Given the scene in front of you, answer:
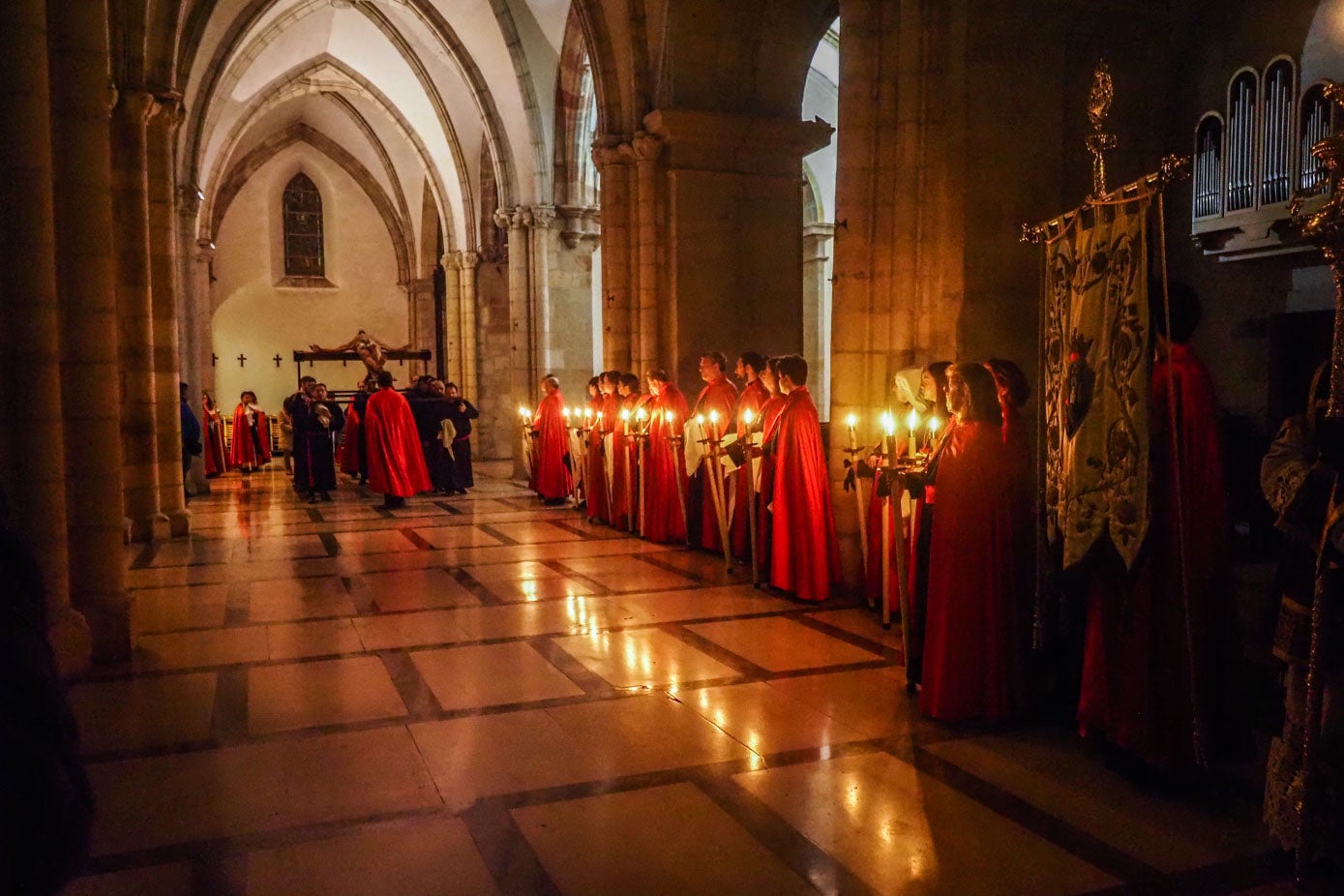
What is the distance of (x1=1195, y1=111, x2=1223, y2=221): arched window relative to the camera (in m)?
10.4

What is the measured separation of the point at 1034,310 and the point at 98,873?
5.95 metres

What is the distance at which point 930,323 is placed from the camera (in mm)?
7172

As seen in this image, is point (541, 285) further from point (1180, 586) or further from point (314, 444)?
point (1180, 586)

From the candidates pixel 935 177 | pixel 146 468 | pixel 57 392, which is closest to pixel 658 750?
pixel 57 392

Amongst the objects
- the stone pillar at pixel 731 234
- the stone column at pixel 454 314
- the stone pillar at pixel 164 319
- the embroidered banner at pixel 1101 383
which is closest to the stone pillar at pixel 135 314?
the stone pillar at pixel 164 319

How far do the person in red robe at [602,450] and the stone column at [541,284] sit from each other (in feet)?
17.5

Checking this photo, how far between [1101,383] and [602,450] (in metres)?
8.07

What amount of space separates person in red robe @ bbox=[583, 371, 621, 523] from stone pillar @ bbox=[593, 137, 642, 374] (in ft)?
2.43

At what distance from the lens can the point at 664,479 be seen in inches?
394

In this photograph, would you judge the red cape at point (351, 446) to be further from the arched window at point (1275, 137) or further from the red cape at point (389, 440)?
the arched window at point (1275, 137)

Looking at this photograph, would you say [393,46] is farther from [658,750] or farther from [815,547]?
[658,750]

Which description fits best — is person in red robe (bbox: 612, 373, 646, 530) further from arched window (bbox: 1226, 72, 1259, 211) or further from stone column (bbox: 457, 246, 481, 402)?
stone column (bbox: 457, 246, 481, 402)

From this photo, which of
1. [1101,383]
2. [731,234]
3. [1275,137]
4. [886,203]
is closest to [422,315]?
[731,234]

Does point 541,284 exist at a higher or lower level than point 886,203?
higher
